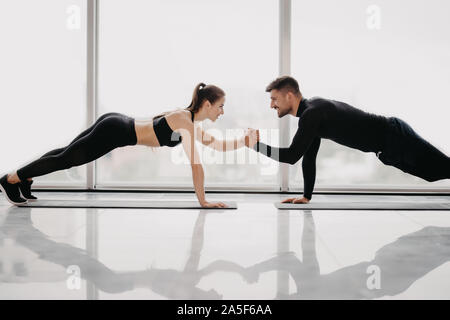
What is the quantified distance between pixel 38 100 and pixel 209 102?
234 cm

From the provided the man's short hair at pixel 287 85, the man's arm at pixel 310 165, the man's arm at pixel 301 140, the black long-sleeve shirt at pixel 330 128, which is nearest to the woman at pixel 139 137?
the man's arm at pixel 301 140

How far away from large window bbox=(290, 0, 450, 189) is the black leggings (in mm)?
1917

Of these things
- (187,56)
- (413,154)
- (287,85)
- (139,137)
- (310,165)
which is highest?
(187,56)

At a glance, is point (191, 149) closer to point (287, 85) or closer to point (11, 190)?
point (287, 85)

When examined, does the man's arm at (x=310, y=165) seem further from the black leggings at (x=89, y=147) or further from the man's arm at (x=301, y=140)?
the black leggings at (x=89, y=147)

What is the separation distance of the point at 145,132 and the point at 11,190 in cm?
115

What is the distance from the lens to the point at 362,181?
4707 mm

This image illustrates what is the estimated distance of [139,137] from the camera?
337 centimetres

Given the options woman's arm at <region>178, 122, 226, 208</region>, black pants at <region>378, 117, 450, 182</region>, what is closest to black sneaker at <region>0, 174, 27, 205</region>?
woman's arm at <region>178, 122, 226, 208</region>

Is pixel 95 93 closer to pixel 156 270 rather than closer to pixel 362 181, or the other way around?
pixel 362 181

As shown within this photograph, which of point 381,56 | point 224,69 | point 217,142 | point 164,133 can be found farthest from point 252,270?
point 381,56

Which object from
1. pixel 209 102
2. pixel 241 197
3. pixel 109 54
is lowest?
pixel 241 197

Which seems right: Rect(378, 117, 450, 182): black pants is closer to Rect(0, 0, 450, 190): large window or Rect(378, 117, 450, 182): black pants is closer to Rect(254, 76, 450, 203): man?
Rect(254, 76, 450, 203): man
